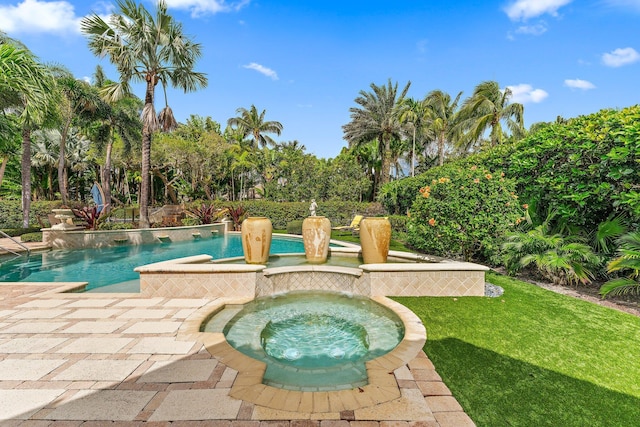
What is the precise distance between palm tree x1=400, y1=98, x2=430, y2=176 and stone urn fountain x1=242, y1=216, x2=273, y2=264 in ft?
77.7

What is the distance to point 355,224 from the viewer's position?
577 inches

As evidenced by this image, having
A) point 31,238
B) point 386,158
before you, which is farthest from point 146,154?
point 386,158

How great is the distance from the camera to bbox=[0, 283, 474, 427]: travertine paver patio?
7.05 ft

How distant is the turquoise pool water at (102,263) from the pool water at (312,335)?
132 inches

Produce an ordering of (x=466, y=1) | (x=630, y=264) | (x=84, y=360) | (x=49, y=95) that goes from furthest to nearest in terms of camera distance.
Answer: (x=466, y=1) → (x=49, y=95) → (x=630, y=264) → (x=84, y=360)

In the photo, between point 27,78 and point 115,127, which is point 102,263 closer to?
point 27,78

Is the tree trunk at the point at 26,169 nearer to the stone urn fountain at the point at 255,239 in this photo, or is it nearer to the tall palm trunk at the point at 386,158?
the stone urn fountain at the point at 255,239

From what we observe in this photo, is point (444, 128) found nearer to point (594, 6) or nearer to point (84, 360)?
point (594, 6)

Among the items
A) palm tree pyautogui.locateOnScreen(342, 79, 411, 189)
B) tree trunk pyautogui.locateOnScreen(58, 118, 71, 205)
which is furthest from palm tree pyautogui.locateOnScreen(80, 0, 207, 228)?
palm tree pyautogui.locateOnScreen(342, 79, 411, 189)

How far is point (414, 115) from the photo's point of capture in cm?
2723

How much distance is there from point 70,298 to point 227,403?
4.67 metres

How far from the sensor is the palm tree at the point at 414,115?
88.4 feet

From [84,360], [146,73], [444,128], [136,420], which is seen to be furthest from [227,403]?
[444,128]

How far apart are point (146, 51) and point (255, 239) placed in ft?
42.4
